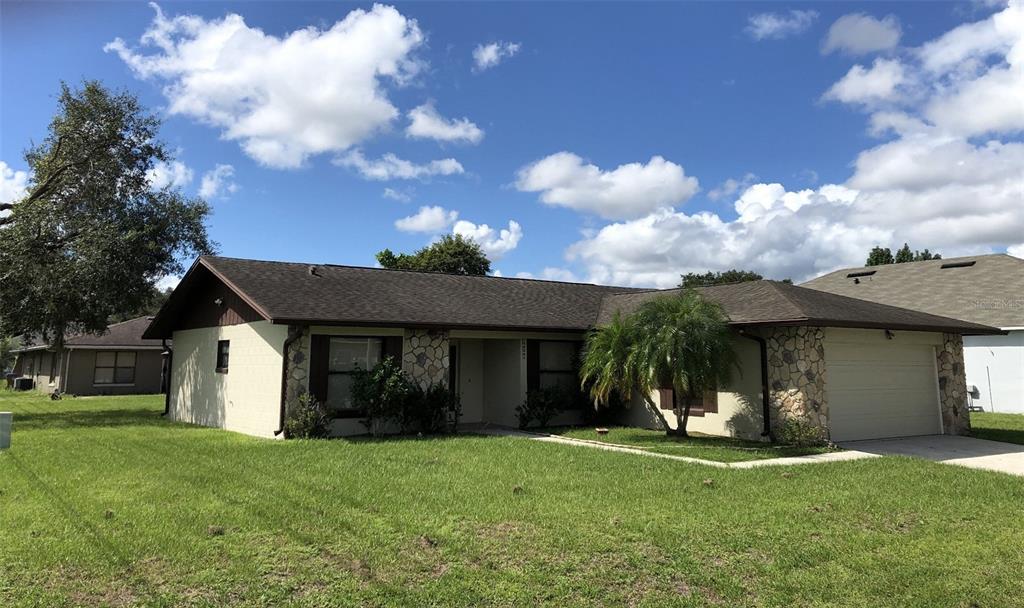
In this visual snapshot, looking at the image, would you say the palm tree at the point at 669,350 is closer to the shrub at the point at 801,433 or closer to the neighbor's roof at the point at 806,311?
the neighbor's roof at the point at 806,311

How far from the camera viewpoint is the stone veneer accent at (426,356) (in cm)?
1397

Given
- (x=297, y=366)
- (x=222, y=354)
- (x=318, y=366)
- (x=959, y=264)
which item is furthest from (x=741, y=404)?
(x=959, y=264)

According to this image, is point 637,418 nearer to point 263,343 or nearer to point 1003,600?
point 263,343

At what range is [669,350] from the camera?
479 inches

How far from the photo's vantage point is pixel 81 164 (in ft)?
68.6

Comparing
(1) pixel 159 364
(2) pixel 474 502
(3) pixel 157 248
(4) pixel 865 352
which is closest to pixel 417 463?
(2) pixel 474 502

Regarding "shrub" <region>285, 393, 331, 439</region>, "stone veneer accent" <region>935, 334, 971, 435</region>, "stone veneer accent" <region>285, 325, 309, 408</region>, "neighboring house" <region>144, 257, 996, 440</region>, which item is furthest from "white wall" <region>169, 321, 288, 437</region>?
"stone veneer accent" <region>935, 334, 971, 435</region>

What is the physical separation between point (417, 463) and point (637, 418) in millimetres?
7876

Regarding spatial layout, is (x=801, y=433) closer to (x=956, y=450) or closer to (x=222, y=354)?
(x=956, y=450)

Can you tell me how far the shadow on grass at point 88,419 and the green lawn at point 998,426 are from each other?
782 inches

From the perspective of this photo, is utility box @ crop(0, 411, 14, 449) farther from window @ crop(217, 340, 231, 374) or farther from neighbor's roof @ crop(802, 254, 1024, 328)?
neighbor's roof @ crop(802, 254, 1024, 328)

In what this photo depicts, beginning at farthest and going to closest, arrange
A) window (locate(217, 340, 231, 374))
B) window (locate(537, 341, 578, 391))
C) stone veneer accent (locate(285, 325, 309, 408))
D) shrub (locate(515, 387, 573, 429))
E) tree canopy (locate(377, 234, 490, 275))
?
1. tree canopy (locate(377, 234, 490, 275))
2. window (locate(537, 341, 578, 391))
3. window (locate(217, 340, 231, 374))
4. shrub (locate(515, 387, 573, 429))
5. stone veneer accent (locate(285, 325, 309, 408))

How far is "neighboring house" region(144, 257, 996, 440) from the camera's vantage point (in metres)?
12.6

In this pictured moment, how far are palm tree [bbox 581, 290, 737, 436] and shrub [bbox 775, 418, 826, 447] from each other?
59.1 inches
